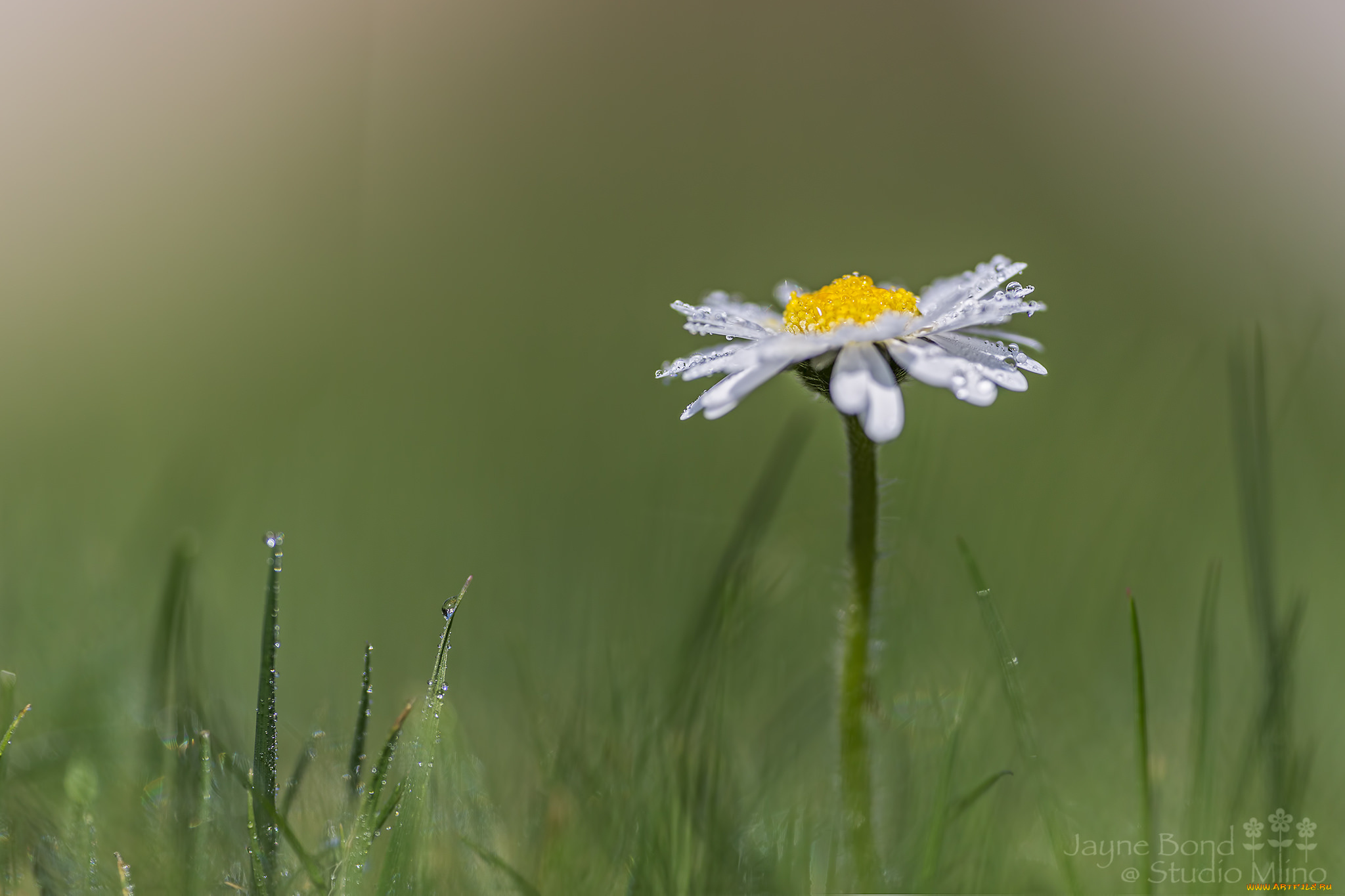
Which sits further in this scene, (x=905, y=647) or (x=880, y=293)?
(x=905, y=647)

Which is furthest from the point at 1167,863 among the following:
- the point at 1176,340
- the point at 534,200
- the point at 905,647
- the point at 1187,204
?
the point at 534,200

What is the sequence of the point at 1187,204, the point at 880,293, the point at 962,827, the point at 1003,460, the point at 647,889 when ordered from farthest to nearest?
1. the point at 1187,204
2. the point at 1003,460
3. the point at 880,293
4. the point at 962,827
5. the point at 647,889

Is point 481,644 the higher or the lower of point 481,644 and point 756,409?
the lower

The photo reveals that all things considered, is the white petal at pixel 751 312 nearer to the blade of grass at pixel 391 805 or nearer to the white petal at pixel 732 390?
the white petal at pixel 732 390

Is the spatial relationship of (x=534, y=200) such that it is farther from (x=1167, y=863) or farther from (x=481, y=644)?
(x=1167, y=863)

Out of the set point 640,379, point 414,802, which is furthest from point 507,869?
point 640,379

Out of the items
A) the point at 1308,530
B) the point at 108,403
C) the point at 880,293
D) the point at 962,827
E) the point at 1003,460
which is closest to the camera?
the point at 962,827

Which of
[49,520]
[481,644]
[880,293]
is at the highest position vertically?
[880,293]

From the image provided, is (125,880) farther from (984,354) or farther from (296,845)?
(984,354)
